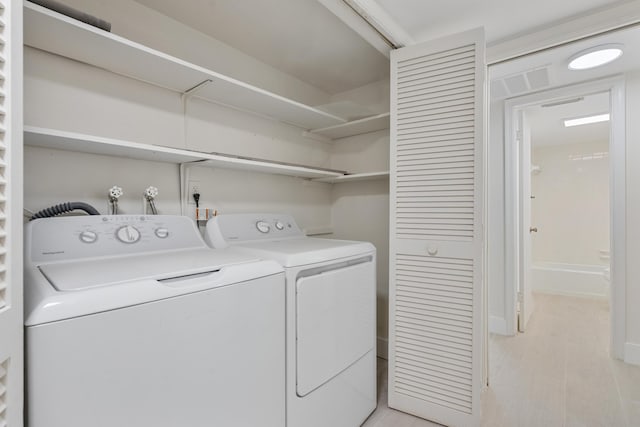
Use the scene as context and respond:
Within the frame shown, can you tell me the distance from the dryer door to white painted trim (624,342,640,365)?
2.12 meters

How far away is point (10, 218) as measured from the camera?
64cm

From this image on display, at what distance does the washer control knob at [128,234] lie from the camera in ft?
4.19

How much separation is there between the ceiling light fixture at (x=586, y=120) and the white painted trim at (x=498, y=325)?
247 cm

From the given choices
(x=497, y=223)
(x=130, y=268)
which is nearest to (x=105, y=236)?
(x=130, y=268)

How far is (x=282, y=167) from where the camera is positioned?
1902 millimetres

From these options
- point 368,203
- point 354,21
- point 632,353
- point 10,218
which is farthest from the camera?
point 368,203

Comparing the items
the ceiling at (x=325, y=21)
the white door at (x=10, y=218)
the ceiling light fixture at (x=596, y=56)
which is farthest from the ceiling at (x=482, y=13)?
the white door at (x=10, y=218)

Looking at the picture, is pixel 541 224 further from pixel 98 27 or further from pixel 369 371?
pixel 98 27

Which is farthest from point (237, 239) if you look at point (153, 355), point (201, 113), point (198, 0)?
point (198, 0)

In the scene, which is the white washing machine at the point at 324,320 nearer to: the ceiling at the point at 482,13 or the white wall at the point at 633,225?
the ceiling at the point at 482,13

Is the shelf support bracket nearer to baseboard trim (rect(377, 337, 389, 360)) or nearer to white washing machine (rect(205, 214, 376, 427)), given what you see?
white washing machine (rect(205, 214, 376, 427))

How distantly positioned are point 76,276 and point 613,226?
3.35 meters

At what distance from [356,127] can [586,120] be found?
304cm

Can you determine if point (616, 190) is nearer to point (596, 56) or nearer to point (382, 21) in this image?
point (596, 56)
